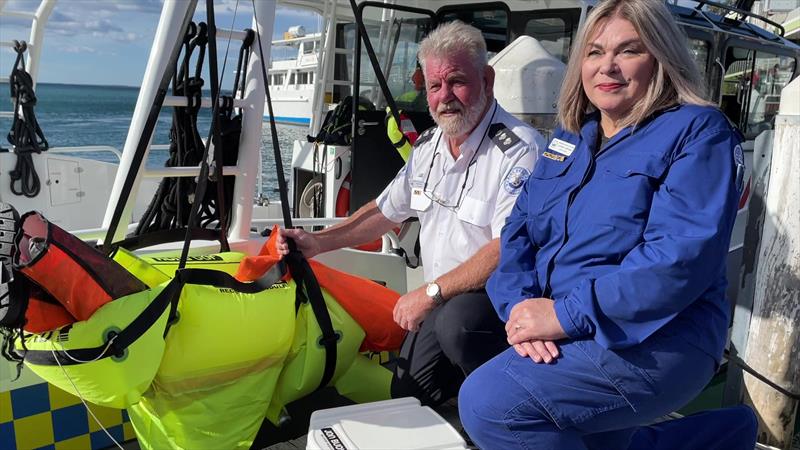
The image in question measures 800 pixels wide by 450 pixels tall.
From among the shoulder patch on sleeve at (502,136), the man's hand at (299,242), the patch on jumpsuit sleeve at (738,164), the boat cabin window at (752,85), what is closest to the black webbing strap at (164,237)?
the man's hand at (299,242)

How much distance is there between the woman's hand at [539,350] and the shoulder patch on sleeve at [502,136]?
0.94 meters

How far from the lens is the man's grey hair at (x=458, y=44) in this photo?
2.42 meters

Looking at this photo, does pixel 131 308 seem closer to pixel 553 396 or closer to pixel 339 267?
pixel 553 396

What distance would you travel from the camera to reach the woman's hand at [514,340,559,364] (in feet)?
5.28

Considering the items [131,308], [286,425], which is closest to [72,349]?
[131,308]

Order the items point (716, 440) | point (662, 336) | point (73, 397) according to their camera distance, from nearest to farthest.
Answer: point (662, 336), point (716, 440), point (73, 397)

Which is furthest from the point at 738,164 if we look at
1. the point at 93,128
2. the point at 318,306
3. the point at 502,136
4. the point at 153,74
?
the point at 93,128

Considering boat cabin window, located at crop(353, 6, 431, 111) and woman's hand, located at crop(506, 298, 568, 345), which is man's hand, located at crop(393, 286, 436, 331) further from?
boat cabin window, located at crop(353, 6, 431, 111)

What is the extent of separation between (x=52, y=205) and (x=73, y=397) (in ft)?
11.6

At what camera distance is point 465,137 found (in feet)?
8.26

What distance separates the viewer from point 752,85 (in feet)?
18.6

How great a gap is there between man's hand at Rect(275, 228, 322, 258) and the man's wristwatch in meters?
0.53

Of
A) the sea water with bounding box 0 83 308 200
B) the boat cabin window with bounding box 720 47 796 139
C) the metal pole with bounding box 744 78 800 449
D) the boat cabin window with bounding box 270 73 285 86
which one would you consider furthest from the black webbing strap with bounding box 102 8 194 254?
the boat cabin window with bounding box 270 73 285 86

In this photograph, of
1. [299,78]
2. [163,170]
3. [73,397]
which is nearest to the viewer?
[73,397]
